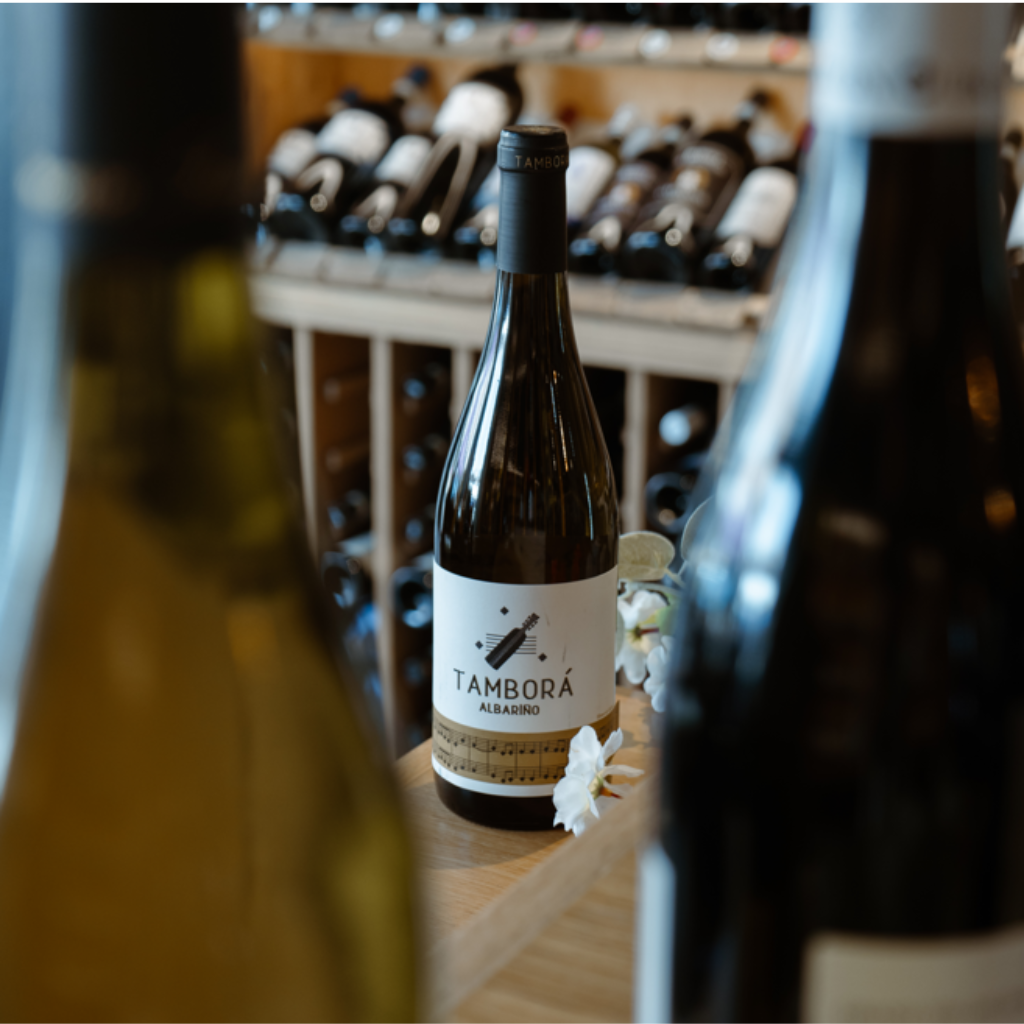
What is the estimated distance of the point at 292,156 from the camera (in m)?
2.16

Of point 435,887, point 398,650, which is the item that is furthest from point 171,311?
point 398,650

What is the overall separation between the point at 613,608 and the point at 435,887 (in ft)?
0.61

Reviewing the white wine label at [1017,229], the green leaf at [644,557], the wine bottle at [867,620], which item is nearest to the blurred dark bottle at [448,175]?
the white wine label at [1017,229]

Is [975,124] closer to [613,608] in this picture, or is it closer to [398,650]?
[613,608]

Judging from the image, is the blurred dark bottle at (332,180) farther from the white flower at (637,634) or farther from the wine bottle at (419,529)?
the white flower at (637,634)

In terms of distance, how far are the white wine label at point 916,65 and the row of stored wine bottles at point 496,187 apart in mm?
1500

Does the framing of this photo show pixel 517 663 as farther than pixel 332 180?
No

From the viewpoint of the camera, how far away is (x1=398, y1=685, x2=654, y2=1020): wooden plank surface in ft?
1.37

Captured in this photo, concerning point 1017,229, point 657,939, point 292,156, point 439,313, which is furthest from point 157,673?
point 292,156

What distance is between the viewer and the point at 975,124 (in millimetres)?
289

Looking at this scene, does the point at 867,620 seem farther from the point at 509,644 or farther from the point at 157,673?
the point at 509,644

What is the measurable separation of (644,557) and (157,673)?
0.65 m

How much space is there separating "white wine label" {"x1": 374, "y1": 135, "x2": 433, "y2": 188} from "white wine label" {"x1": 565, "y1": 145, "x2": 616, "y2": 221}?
0.25 meters

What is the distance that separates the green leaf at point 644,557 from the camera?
2.84 feet
